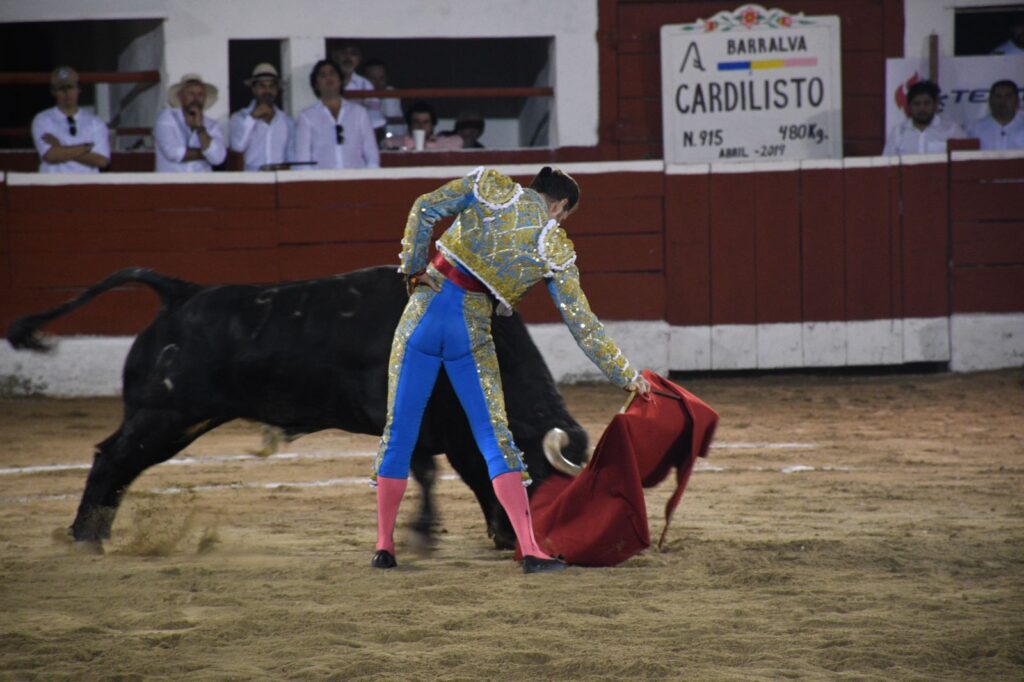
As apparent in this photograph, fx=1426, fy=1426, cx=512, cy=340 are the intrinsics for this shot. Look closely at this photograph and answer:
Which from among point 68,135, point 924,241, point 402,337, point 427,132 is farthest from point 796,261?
point 402,337

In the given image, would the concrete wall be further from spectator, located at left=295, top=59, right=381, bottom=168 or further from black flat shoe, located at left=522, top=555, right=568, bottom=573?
black flat shoe, located at left=522, top=555, right=568, bottom=573

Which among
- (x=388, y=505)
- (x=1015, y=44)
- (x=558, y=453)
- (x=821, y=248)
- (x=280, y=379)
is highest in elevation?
(x=1015, y=44)

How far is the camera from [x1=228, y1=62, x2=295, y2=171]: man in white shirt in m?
8.86

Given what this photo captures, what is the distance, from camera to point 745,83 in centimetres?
938

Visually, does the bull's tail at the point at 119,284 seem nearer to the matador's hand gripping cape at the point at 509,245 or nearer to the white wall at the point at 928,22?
the matador's hand gripping cape at the point at 509,245

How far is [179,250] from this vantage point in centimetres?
881

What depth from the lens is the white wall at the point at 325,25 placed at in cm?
894

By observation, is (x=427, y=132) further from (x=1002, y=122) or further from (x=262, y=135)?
(x=1002, y=122)

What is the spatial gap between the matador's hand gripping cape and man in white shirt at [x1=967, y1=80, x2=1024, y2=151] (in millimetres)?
6318

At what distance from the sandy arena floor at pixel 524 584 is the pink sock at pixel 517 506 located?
0.30 feet

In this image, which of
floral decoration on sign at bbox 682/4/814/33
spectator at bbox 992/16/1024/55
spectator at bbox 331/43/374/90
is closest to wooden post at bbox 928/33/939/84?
spectator at bbox 992/16/1024/55

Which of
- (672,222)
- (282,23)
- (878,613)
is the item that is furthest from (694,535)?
(282,23)

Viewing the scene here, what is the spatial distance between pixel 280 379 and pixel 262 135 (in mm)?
4639

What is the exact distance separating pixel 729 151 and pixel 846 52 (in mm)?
1115
